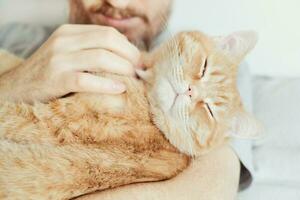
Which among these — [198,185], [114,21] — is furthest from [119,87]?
[114,21]

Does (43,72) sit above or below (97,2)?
below

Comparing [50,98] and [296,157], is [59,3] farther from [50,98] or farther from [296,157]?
[296,157]

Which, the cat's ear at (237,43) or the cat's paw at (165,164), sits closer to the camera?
the cat's paw at (165,164)

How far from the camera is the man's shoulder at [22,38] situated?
1764 millimetres

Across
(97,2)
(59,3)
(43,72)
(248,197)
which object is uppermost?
(97,2)

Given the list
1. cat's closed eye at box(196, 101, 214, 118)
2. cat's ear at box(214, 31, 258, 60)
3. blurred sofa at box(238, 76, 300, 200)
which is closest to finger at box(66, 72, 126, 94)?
cat's closed eye at box(196, 101, 214, 118)

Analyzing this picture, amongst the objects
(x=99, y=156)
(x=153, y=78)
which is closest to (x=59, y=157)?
(x=99, y=156)

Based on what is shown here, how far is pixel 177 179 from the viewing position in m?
1.20

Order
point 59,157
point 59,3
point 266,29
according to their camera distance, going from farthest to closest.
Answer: point 59,3 → point 266,29 → point 59,157

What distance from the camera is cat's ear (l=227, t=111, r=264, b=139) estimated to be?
130cm

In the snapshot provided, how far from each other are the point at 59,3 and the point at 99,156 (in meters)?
1.24

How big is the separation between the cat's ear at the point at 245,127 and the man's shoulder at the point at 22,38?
0.85 metres

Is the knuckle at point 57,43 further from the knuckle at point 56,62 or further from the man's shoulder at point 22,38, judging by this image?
the man's shoulder at point 22,38

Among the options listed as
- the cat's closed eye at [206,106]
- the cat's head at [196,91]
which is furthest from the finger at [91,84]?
the cat's closed eye at [206,106]
